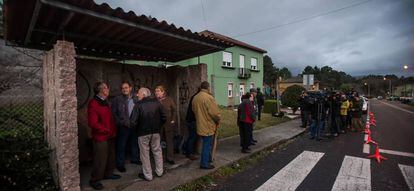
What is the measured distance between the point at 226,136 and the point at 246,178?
14.1ft

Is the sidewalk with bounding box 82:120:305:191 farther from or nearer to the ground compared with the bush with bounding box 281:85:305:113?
nearer to the ground

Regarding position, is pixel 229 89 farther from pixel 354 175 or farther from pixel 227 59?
pixel 354 175

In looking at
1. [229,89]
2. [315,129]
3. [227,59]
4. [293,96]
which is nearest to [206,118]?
[315,129]

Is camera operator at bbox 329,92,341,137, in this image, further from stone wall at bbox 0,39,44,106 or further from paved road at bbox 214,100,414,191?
stone wall at bbox 0,39,44,106

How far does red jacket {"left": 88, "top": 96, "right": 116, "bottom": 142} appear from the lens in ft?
14.2

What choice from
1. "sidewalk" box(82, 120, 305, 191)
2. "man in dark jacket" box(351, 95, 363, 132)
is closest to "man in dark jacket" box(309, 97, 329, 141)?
"sidewalk" box(82, 120, 305, 191)

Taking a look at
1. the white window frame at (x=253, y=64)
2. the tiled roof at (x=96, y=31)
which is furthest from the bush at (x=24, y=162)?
the white window frame at (x=253, y=64)

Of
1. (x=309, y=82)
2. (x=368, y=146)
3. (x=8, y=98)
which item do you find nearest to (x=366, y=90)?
(x=309, y=82)

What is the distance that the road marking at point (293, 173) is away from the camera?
194 inches

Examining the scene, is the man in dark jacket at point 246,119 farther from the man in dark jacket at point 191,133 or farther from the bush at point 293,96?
the bush at point 293,96

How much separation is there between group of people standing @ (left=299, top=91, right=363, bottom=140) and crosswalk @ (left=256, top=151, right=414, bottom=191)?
2761 mm

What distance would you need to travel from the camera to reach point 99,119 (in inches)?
174

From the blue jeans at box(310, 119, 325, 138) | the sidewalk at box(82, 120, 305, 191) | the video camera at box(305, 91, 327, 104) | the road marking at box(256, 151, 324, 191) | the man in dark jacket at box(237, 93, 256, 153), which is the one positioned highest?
the video camera at box(305, 91, 327, 104)

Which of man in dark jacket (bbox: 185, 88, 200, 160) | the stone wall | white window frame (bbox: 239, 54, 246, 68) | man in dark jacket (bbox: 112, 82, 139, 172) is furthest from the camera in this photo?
white window frame (bbox: 239, 54, 246, 68)
